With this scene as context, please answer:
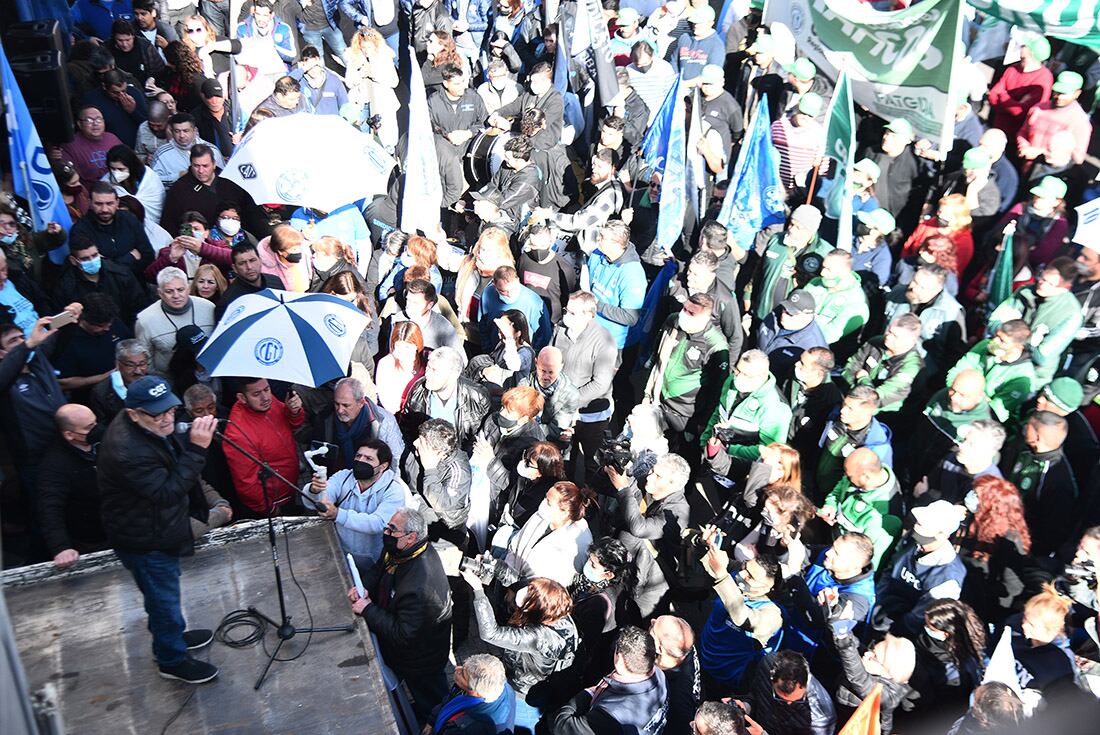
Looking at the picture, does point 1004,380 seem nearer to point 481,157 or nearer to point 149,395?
point 481,157

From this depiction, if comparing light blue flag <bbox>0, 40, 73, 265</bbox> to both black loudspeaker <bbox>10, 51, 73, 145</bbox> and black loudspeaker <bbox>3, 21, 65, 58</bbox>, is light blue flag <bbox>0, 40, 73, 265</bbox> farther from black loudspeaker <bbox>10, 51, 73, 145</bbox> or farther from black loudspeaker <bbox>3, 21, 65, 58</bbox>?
black loudspeaker <bbox>3, 21, 65, 58</bbox>

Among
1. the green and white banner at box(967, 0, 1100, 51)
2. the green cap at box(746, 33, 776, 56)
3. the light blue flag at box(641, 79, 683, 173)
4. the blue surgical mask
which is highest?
the green and white banner at box(967, 0, 1100, 51)

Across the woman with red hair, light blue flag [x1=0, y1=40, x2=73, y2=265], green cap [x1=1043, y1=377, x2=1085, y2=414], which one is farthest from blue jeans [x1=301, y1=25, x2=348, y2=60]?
the woman with red hair

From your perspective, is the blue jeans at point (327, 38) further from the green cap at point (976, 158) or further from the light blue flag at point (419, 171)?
the green cap at point (976, 158)

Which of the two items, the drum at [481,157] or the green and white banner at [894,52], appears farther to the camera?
the drum at [481,157]

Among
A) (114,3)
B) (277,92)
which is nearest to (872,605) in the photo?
(277,92)

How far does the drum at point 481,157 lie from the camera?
9.57m

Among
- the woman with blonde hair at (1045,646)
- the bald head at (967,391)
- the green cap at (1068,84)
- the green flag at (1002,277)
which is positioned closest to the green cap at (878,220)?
the green flag at (1002,277)

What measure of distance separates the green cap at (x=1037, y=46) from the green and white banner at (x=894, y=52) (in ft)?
6.72

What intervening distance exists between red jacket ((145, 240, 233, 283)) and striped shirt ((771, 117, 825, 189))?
17.0 feet

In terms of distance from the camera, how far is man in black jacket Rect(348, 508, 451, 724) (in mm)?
5027

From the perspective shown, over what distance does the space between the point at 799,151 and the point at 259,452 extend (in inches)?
237

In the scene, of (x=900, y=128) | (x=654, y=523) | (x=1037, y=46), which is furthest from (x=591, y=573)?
(x=1037, y=46)

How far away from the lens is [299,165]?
7758mm
